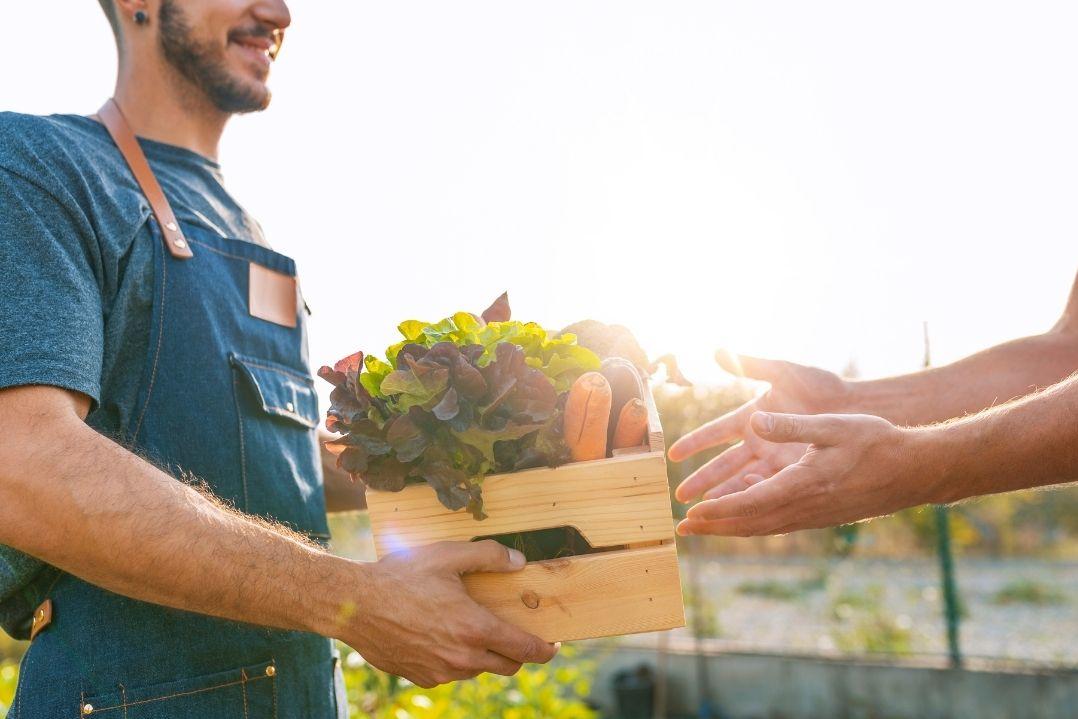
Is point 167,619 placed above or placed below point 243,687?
above

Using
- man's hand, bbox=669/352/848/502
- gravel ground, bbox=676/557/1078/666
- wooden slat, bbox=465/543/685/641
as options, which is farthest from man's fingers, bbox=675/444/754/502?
gravel ground, bbox=676/557/1078/666

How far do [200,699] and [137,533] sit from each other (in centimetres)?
48

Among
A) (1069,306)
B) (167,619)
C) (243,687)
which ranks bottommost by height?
(243,687)

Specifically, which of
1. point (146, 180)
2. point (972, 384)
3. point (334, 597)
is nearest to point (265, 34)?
point (146, 180)

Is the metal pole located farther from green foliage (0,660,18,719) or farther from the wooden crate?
green foliage (0,660,18,719)

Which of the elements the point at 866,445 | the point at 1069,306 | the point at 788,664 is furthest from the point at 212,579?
the point at 788,664

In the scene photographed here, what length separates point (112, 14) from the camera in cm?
238

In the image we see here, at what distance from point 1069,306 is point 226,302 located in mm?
2452

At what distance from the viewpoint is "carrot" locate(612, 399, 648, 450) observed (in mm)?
1854

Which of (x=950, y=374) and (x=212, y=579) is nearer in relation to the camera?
(x=212, y=579)

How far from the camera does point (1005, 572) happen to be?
14.3 m

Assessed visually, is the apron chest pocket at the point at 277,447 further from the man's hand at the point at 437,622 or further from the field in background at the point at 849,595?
the field in background at the point at 849,595

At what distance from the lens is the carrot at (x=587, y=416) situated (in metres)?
1.77

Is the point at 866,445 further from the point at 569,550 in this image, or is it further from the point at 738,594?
the point at 738,594
